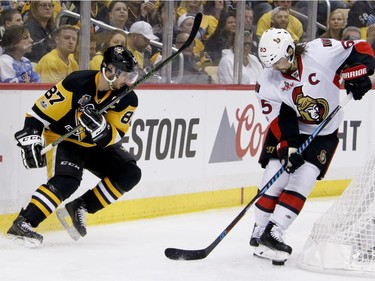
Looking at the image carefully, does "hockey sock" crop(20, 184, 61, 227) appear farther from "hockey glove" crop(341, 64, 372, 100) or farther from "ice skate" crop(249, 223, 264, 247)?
"hockey glove" crop(341, 64, 372, 100)

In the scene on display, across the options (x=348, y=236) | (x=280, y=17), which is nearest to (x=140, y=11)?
(x=280, y=17)

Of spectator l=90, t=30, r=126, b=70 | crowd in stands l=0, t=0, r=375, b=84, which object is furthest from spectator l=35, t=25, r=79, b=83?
spectator l=90, t=30, r=126, b=70

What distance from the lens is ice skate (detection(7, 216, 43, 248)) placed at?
446 cm

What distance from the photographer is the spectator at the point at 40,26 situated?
207 inches

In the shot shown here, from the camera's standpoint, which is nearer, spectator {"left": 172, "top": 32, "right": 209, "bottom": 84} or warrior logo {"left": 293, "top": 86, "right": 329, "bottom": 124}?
warrior logo {"left": 293, "top": 86, "right": 329, "bottom": 124}

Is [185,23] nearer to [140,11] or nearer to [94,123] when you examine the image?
[140,11]

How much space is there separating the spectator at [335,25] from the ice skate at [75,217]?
9.83ft

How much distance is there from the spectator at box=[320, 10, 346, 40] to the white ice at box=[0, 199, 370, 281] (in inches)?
78.6

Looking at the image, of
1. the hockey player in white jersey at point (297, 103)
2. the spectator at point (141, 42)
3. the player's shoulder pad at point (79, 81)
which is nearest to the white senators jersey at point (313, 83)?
the hockey player in white jersey at point (297, 103)

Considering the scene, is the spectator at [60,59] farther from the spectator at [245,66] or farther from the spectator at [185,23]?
the spectator at [245,66]

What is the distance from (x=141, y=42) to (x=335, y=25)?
1856 millimetres

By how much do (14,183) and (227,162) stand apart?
1713mm

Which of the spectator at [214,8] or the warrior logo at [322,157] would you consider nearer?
the warrior logo at [322,157]

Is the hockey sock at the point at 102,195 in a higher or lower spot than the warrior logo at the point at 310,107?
lower
